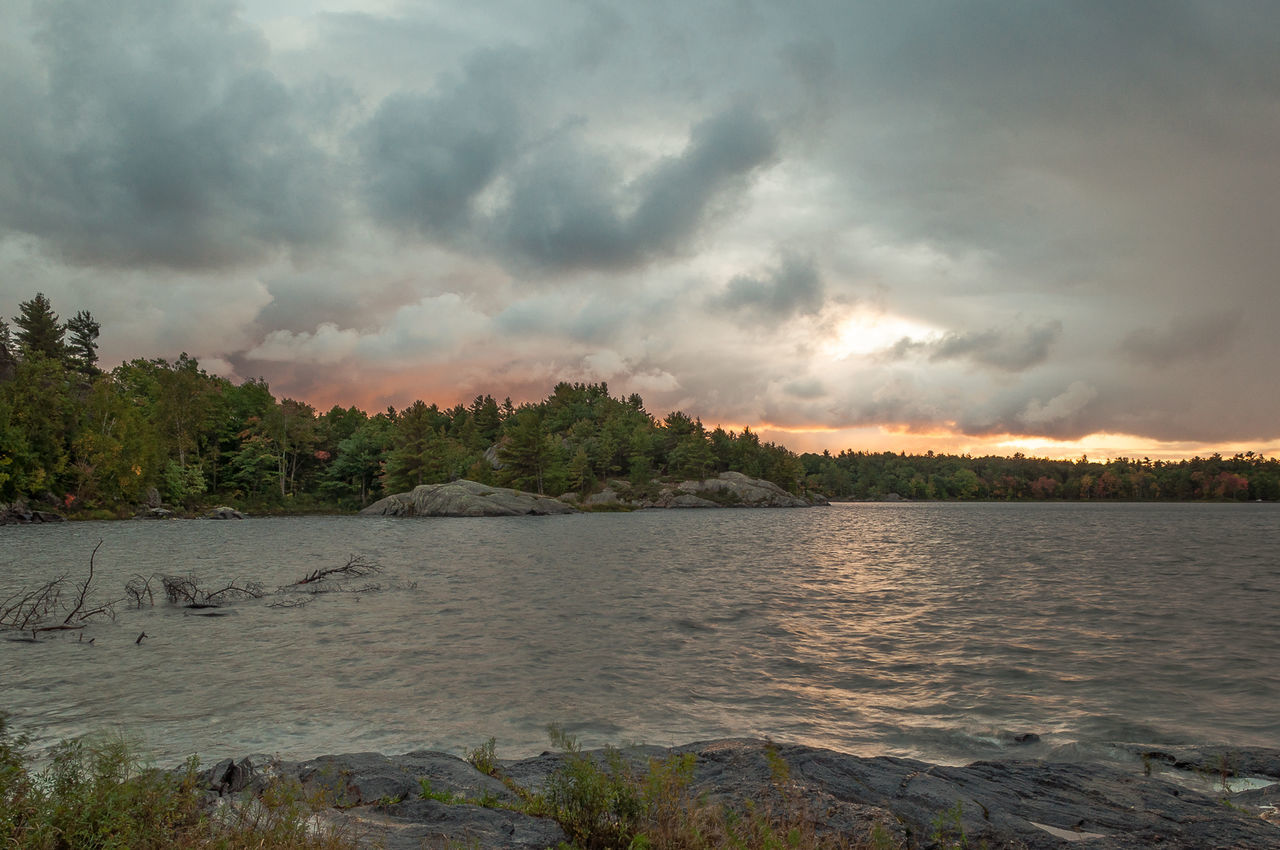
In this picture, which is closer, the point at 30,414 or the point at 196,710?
the point at 196,710

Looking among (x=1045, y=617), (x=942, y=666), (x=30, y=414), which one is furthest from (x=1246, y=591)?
(x=30, y=414)

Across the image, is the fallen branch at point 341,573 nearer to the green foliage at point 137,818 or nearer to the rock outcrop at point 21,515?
the green foliage at point 137,818

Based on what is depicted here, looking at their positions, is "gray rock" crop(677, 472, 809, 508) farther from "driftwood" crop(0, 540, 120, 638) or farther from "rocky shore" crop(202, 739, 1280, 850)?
"rocky shore" crop(202, 739, 1280, 850)

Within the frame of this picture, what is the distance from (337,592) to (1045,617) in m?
28.7

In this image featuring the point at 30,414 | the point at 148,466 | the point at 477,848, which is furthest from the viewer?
the point at 148,466

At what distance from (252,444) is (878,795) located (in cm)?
12682

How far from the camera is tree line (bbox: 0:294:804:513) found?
7862 cm

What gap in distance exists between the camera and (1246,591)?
28.9 meters

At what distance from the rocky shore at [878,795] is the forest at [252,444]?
89291mm

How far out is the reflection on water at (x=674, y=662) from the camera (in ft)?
39.8

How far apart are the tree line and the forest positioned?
23cm

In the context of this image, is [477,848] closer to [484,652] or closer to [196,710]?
[196,710]

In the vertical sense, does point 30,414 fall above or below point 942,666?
above

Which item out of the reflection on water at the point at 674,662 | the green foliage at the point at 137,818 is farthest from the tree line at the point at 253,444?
the green foliage at the point at 137,818
